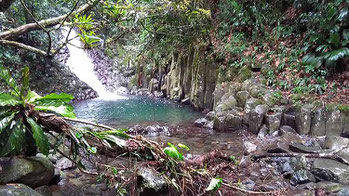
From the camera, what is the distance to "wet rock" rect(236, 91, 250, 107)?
6.97 m

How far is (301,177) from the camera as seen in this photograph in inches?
134

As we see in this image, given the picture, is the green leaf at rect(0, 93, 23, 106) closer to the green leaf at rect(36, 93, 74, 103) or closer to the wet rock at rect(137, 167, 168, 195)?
the green leaf at rect(36, 93, 74, 103)

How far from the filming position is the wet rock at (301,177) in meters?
3.38

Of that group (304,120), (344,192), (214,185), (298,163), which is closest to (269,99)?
(304,120)

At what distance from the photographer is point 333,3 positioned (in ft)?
20.3

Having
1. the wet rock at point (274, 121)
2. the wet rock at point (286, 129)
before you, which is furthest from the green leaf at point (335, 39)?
the wet rock at point (286, 129)

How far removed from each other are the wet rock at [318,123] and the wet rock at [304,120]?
10 centimetres

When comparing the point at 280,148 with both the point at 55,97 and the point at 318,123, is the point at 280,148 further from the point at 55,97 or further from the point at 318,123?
the point at 55,97

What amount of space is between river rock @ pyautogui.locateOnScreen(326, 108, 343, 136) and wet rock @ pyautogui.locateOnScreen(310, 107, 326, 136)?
10 cm

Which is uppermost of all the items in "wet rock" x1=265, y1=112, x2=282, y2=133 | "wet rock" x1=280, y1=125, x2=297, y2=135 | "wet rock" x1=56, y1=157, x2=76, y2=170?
"wet rock" x1=265, y1=112, x2=282, y2=133

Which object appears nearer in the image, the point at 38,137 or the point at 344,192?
the point at 38,137

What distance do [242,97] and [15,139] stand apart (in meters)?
5.83

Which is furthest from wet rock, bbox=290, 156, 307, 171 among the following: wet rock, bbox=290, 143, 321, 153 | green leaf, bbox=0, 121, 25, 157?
green leaf, bbox=0, 121, 25, 157

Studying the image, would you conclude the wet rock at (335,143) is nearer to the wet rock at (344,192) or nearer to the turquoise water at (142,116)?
the wet rock at (344,192)
